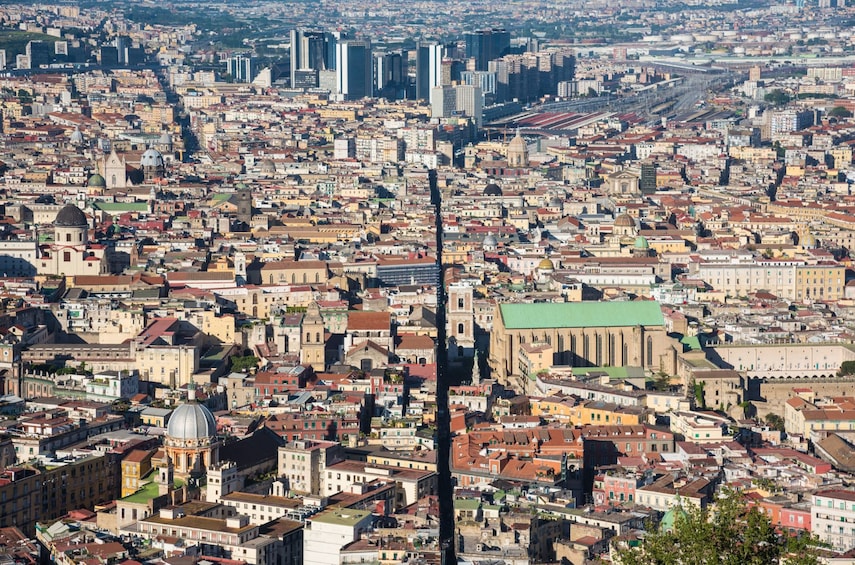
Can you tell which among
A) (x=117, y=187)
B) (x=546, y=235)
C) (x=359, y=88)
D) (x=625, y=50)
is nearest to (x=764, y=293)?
(x=546, y=235)

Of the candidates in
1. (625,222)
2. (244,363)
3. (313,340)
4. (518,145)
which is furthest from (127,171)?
(244,363)

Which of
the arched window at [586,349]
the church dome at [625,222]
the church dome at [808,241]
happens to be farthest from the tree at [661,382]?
the church dome at [625,222]

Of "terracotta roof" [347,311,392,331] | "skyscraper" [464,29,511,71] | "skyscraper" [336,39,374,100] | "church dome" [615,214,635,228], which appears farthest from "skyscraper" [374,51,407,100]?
"terracotta roof" [347,311,392,331]

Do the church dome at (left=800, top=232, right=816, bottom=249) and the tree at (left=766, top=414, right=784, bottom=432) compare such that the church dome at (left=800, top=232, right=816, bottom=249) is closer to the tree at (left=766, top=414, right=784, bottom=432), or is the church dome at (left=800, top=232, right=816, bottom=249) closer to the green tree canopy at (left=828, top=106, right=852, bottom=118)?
Result: the tree at (left=766, top=414, right=784, bottom=432)

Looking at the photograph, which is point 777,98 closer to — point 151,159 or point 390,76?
point 390,76

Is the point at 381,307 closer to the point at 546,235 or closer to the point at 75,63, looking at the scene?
the point at 546,235

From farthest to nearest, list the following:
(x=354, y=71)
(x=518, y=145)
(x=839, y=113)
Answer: (x=354, y=71) → (x=839, y=113) → (x=518, y=145)

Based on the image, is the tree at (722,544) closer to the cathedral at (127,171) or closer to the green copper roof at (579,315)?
the green copper roof at (579,315)
